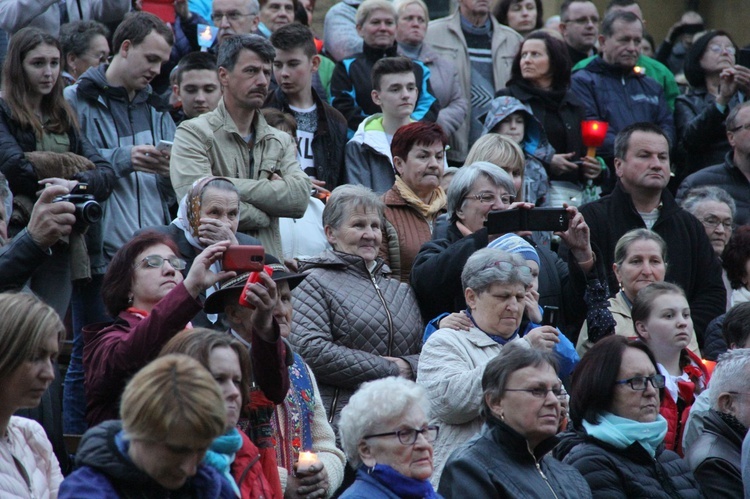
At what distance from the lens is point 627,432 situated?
5.24m

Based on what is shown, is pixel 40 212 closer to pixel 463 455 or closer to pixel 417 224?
pixel 463 455

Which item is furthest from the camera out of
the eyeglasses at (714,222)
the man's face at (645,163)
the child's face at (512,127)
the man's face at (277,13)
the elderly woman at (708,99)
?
the man's face at (277,13)

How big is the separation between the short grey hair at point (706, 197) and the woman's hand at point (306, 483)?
4.11 m

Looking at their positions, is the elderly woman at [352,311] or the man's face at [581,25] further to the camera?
the man's face at [581,25]

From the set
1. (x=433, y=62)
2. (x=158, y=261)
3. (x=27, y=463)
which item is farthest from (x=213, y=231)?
(x=433, y=62)

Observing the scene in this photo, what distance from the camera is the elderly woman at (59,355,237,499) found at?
3.44 metres

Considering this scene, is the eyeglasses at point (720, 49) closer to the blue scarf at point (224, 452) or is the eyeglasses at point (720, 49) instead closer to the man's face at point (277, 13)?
the man's face at point (277, 13)

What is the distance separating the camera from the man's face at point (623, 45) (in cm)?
1001

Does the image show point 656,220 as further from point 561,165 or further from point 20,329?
point 20,329

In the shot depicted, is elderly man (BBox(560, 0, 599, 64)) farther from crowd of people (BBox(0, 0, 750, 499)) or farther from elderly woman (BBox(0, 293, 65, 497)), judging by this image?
elderly woman (BBox(0, 293, 65, 497))

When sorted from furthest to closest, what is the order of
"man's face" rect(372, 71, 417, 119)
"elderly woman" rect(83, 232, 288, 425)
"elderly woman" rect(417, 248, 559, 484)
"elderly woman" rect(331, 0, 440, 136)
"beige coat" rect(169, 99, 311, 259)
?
1. "elderly woman" rect(331, 0, 440, 136)
2. "man's face" rect(372, 71, 417, 119)
3. "beige coat" rect(169, 99, 311, 259)
4. "elderly woman" rect(417, 248, 559, 484)
5. "elderly woman" rect(83, 232, 288, 425)

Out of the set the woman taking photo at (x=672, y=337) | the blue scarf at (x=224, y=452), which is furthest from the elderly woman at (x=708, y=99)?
the blue scarf at (x=224, y=452)

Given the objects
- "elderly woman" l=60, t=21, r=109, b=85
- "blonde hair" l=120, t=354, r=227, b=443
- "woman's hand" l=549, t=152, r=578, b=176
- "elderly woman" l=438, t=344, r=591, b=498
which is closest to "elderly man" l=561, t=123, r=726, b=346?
"woman's hand" l=549, t=152, r=578, b=176

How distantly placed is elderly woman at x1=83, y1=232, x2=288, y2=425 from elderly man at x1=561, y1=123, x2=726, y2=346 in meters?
3.15
